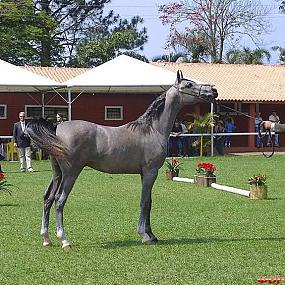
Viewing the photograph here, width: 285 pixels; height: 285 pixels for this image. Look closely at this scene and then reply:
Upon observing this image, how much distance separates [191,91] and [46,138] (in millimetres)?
2185

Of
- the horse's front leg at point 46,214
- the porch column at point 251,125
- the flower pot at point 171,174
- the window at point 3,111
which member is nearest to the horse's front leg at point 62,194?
the horse's front leg at point 46,214

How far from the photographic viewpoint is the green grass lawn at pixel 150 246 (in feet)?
26.6

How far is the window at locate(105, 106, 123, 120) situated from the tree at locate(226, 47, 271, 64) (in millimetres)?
20394

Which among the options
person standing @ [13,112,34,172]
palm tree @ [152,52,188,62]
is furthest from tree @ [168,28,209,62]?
person standing @ [13,112,34,172]

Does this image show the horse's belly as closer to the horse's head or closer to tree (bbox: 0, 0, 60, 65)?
the horse's head

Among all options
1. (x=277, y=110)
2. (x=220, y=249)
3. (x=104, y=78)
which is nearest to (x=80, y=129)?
(x=220, y=249)

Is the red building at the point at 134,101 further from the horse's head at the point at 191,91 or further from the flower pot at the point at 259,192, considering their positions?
the horse's head at the point at 191,91

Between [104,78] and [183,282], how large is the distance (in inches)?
845

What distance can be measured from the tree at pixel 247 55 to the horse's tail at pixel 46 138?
46.3m

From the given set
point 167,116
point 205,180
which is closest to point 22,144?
point 205,180

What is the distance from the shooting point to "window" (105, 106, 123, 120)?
3691cm

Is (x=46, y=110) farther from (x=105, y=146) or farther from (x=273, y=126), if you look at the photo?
(x=273, y=126)

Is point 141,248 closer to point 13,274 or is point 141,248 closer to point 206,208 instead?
point 13,274

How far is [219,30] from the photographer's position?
2216 inches
